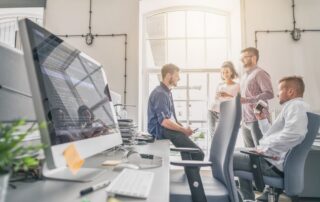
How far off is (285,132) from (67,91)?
156cm

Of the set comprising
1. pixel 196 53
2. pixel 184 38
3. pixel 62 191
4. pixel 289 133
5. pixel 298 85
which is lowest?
pixel 62 191

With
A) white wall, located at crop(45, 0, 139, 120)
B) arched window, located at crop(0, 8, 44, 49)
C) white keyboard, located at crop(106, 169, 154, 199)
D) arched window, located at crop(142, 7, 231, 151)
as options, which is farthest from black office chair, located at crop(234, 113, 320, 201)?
arched window, located at crop(0, 8, 44, 49)

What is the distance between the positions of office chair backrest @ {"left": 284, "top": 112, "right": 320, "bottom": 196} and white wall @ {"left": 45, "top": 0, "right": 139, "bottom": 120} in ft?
7.84

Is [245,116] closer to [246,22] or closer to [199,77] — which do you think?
[199,77]

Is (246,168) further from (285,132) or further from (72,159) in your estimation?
(72,159)

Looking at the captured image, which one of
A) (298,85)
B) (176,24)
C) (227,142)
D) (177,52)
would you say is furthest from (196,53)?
(227,142)

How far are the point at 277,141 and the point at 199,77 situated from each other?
7.51ft

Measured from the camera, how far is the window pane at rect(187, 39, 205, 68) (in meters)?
4.00

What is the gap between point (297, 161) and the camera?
68.5 inches

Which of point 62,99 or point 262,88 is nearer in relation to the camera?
point 62,99

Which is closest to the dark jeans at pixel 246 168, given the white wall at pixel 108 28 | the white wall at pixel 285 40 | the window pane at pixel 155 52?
the white wall at pixel 285 40

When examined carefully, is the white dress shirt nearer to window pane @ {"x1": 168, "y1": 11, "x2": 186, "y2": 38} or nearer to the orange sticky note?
the orange sticky note

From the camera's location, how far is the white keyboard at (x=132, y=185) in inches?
26.0

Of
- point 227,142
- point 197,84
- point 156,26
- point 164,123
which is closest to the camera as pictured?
point 227,142
